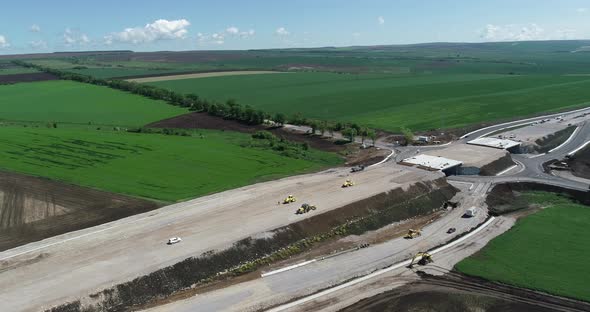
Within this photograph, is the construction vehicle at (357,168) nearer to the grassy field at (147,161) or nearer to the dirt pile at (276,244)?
the grassy field at (147,161)

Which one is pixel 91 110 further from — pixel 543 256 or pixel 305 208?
pixel 543 256

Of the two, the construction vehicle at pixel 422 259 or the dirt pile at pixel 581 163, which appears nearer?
the construction vehicle at pixel 422 259

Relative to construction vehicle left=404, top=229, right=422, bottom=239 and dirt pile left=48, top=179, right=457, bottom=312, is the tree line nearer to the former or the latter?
dirt pile left=48, top=179, right=457, bottom=312

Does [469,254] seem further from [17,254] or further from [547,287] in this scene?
[17,254]

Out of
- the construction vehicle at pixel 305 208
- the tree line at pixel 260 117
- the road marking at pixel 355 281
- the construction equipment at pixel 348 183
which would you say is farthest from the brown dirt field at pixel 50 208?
the tree line at pixel 260 117

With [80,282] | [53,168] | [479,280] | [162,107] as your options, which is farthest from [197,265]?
[162,107]
